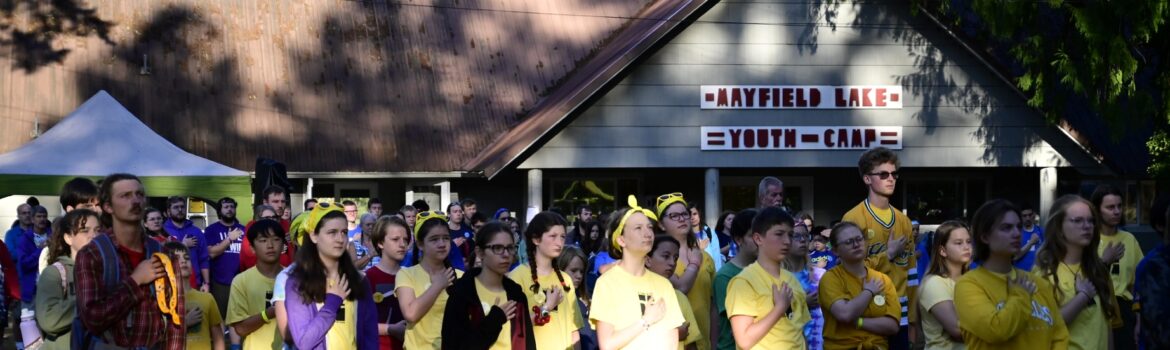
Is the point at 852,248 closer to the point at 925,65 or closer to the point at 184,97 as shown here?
the point at 925,65

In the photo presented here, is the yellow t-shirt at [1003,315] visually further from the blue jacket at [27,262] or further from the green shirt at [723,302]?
the blue jacket at [27,262]

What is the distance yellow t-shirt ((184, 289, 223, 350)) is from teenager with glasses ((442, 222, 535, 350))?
1997 millimetres

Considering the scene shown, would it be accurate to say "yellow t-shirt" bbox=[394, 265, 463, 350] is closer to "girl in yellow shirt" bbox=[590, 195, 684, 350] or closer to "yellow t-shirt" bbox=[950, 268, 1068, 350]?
"girl in yellow shirt" bbox=[590, 195, 684, 350]

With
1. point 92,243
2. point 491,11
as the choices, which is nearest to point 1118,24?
point 491,11

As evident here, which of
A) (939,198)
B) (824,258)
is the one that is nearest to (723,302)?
(824,258)

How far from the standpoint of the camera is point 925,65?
63.4 feet

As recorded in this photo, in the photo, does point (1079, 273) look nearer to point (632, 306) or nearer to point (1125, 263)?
point (1125, 263)

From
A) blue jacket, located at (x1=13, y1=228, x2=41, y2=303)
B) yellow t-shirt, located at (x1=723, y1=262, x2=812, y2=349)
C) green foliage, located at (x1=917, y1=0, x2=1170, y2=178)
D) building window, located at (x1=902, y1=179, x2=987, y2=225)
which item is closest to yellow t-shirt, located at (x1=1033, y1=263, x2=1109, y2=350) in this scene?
yellow t-shirt, located at (x1=723, y1=262, x2=812, y2=349)

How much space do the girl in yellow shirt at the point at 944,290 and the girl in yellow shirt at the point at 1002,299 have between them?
14.5 inches

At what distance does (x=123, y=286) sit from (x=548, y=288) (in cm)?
249

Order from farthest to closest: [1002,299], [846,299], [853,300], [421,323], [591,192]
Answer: [591,192] < [421,323] < [846,299] < [853,300] < [1002,299]

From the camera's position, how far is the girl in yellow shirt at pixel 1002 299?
6102 millimetres

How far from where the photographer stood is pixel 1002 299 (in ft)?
20.4

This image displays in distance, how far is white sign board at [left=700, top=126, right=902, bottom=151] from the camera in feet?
63.5
